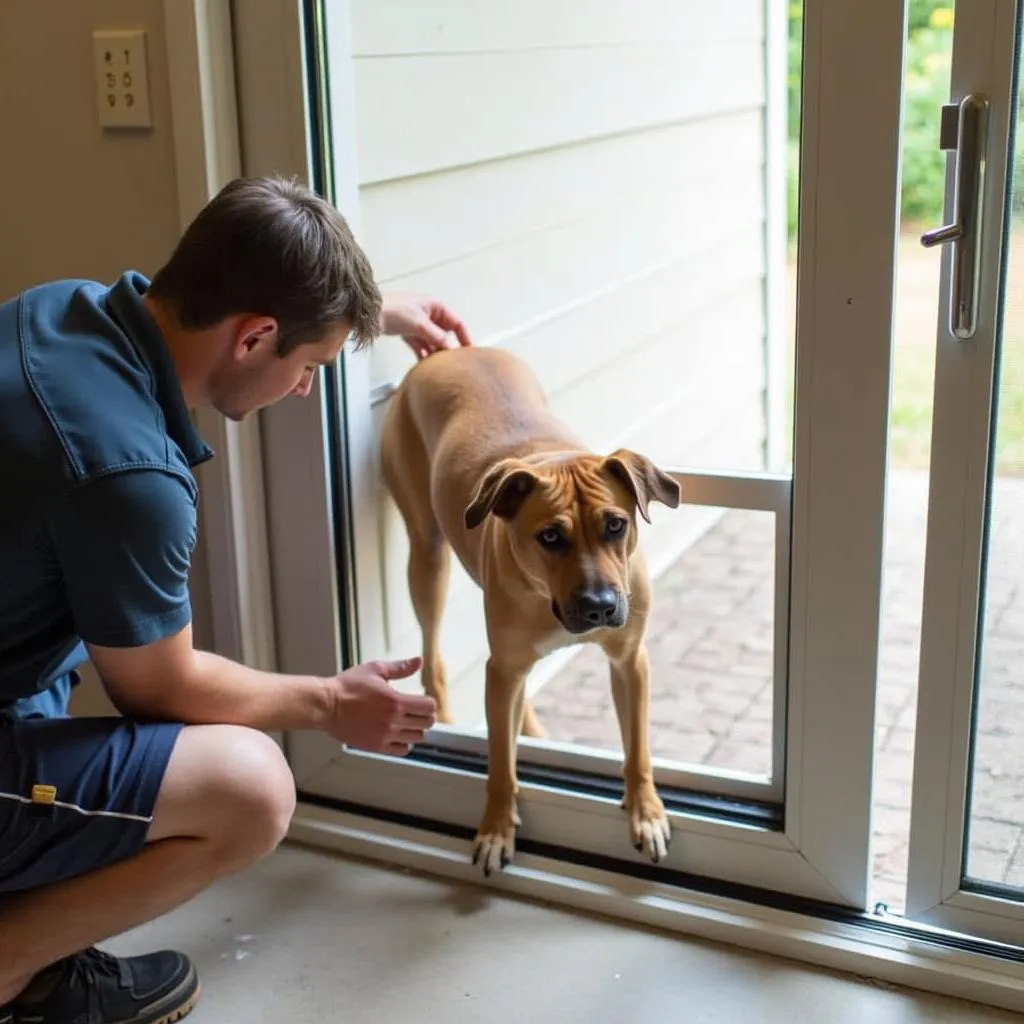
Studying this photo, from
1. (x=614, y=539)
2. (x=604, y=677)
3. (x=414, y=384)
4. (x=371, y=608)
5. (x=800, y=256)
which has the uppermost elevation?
(x=800, y=256)

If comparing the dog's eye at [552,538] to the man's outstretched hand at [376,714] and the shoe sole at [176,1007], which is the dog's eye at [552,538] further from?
the shoe sole at [176,1007]

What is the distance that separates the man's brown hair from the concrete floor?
2.87ft

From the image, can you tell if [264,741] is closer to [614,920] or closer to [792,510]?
[614,920]

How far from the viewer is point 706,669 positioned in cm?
285

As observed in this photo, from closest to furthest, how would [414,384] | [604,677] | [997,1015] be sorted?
[997,1015]
[414,384]
[604,677]

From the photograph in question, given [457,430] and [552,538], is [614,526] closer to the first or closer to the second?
[552,538]

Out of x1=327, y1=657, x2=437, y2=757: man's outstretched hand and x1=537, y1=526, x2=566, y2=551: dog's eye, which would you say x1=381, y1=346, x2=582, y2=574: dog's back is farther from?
x1=327, y1=657, x2=437, y2=757: man's outstretched hand

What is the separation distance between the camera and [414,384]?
2127 millimetres

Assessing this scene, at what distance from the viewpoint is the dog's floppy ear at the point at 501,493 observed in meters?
1.72

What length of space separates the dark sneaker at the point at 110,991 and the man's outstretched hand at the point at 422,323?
3.25ft

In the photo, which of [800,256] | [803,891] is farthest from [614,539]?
[803,891]

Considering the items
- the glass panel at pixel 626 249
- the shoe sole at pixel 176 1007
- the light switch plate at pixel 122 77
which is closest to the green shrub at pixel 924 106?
the glass panel at pixel 626 249

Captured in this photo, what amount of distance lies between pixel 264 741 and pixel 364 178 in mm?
933

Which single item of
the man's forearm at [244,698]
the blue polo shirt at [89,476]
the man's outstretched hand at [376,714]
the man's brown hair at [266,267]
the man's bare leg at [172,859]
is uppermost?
the man's brown hair at [266,267]
